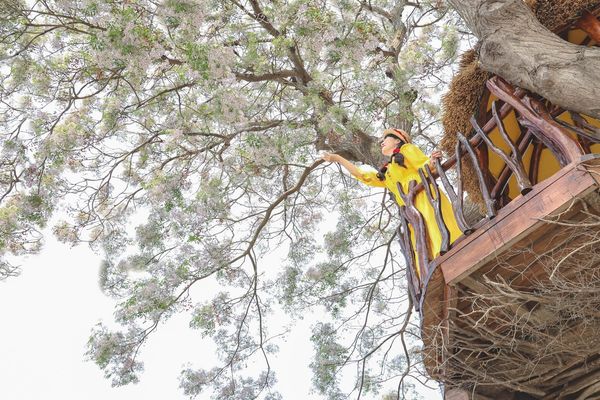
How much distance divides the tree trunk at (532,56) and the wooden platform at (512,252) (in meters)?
0.55

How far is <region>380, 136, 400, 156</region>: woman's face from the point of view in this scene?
4.36 metres

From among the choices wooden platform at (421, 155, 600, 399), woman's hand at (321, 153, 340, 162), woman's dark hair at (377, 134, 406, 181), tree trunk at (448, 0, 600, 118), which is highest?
woman's hand at (321, 153, 340, 162)

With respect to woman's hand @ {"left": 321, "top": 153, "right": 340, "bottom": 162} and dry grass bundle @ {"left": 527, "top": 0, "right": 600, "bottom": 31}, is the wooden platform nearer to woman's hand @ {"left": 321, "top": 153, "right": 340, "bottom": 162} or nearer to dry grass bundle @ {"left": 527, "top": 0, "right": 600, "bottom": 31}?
dry grass bundle @ {"left": 527, "top": 0, "right": 600, "bottom": 31}

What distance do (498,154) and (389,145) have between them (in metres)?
1.45

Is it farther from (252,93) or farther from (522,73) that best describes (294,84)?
(522,73)

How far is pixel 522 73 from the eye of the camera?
3115 millimetres

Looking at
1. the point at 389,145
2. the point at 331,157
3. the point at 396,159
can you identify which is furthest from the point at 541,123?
the point at 331,157

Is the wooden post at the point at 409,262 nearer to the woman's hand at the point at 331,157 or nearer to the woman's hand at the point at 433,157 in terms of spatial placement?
the woman's hand at the point at 433,157

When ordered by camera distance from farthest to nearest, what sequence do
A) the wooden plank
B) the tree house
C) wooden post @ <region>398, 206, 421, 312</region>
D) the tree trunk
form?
wooden post @ <region>398, 206, 421, 312</region>
the tree trunk
the tree house
the wooden plank

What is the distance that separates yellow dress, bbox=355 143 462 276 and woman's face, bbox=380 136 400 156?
10 centimetres

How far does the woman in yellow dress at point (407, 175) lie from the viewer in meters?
3.66

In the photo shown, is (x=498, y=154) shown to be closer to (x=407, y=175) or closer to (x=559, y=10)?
(x=559, y=10)

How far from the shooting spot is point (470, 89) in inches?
147

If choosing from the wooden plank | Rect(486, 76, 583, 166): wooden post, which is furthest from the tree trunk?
the wooden plank
